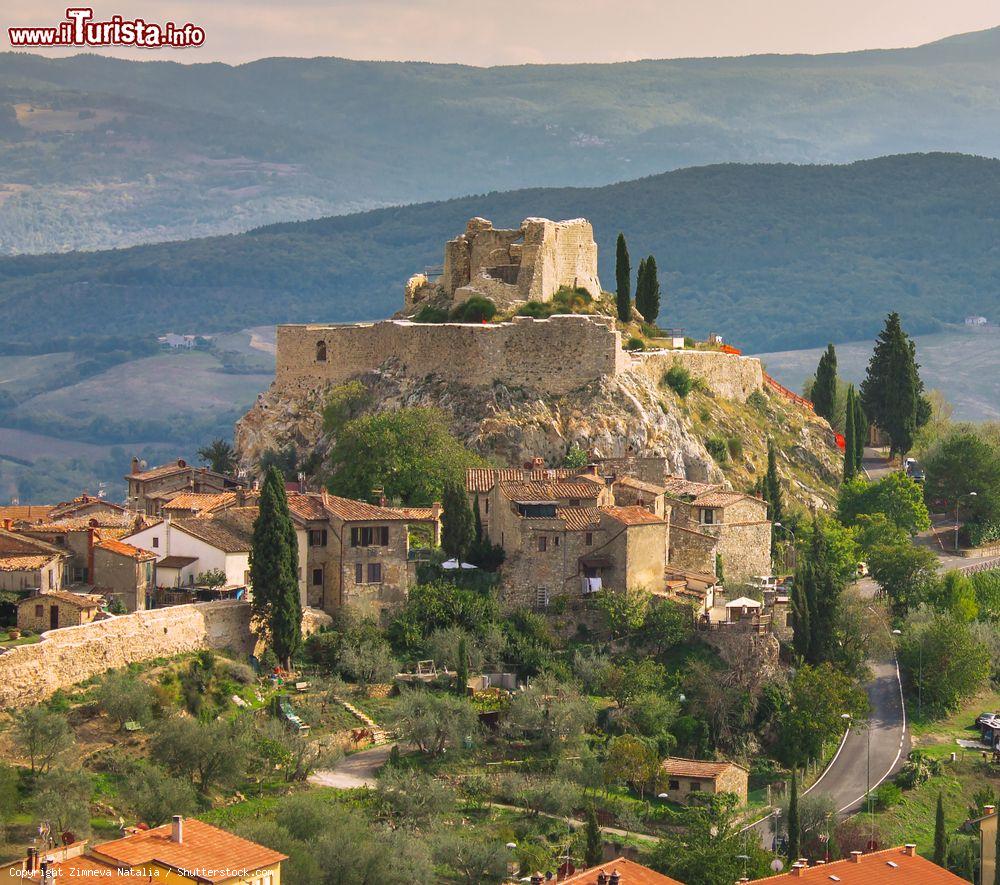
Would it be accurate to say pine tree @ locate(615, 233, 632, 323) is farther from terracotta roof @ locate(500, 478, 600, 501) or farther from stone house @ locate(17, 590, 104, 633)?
stone house @ locate(17, 590, 104, 633)

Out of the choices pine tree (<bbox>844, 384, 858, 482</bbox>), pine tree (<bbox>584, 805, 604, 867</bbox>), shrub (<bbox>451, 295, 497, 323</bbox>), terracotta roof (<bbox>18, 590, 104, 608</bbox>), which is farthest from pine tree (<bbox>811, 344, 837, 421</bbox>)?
pine tree (<bbox>584, 805, 604, 867</bbox>)

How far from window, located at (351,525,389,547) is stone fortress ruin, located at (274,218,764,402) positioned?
2023 cm

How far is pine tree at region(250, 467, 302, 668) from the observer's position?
241 feet

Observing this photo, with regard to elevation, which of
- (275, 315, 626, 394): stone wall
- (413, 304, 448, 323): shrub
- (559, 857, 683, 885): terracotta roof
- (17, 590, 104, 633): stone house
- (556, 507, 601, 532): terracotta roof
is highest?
Result: (413, 304, 448, 323): shrub

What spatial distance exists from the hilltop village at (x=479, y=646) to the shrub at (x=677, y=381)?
7.57 feet

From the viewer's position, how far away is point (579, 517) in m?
79.4

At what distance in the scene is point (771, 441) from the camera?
4245 inches

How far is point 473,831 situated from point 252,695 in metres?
9.51

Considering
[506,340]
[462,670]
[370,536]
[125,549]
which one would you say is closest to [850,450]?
[506,340]

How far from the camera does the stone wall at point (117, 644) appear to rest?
66.5 meters

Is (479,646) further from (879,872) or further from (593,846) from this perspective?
(879,872)

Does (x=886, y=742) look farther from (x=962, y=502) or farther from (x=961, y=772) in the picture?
(x=962, y=502)

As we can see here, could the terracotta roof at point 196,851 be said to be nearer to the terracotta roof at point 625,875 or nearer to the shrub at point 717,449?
the terracotta roof at point 625,875

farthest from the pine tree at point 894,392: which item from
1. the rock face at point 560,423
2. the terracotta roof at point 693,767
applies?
the terracotta roof at point 693,767
